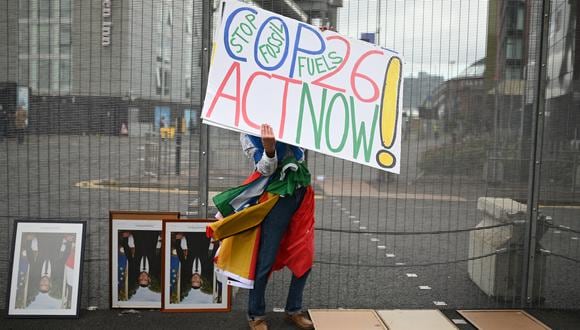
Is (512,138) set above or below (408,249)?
above

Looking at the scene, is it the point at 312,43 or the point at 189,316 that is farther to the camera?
the point at 189,316

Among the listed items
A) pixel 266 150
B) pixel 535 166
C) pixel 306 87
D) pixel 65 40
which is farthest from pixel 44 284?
pixel 535 166

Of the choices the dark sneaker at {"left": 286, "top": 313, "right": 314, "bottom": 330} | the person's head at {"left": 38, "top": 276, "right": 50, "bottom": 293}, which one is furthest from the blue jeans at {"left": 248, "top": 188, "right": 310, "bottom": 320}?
the person's head at {"left": 38, "top": 276, "right": 50, "bottom": 293}

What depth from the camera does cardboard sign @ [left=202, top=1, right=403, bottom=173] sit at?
11.5 ft

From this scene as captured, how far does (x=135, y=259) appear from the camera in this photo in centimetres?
437

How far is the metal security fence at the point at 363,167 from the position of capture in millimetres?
4445

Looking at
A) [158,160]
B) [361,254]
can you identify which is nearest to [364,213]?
[361,254]

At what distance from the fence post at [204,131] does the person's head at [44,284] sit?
1.18m

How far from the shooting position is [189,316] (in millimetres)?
4328

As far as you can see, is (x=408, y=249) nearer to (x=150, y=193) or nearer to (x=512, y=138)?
(x=512, y=138)

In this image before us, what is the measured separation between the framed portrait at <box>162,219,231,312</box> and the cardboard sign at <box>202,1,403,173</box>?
3.91ft

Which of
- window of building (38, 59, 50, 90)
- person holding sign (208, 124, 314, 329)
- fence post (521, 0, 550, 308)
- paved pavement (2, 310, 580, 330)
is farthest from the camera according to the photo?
fence post (521, 0, 550, 308)

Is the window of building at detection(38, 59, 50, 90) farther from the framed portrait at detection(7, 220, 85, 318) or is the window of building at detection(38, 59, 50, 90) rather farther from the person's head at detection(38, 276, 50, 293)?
the person's head at detection(38, 276, 50, 293)

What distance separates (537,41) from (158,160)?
312cm
